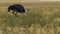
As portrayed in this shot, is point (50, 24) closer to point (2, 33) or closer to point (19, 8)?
point (2, 33)

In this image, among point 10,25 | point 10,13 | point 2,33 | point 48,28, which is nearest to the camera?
point 2,33

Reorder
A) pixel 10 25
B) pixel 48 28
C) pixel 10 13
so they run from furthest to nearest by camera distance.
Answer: pixel 10 13, pixel 10 25, pixel 48 28

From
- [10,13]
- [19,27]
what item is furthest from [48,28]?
[10,13]

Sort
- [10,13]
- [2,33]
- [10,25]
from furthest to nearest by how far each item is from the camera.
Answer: [10,13] < [10,25] < [2,33]

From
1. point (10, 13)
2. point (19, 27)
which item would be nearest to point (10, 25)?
point (19, 27)

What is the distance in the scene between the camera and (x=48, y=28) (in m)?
11.0

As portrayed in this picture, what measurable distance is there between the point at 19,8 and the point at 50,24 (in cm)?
504

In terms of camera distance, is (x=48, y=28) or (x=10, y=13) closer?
(x=48, y=28)

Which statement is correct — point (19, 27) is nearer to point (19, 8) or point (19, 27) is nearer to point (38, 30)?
point (38, 30)

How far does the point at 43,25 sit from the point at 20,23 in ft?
3.03

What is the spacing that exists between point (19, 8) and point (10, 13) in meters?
0.65

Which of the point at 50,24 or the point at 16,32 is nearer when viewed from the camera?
the point at 16,32

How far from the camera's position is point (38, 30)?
35.5ft

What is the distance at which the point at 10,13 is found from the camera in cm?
1598
